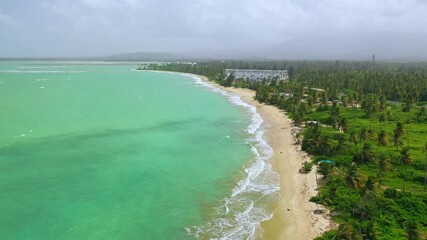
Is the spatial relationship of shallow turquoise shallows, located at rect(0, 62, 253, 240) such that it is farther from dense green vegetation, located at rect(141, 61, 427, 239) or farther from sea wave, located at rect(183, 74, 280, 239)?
dense green vegetation, located at rect(141, 61, 427, 239)

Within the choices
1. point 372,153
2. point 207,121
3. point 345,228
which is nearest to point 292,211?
point 345,228

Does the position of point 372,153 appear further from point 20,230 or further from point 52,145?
point 52,145

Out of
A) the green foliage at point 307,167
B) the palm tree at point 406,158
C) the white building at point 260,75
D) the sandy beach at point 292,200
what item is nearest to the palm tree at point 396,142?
the palm tree at point 406,158

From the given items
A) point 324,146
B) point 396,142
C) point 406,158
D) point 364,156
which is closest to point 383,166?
point 364,156

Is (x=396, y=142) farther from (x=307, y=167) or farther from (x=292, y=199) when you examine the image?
(x=292, y=199)

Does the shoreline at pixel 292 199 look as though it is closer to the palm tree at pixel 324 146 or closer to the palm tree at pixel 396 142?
the palm tree at pixel 324 146

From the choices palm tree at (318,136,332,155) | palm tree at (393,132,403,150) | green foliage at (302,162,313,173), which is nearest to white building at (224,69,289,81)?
palm tree at (393,132,403,150)
